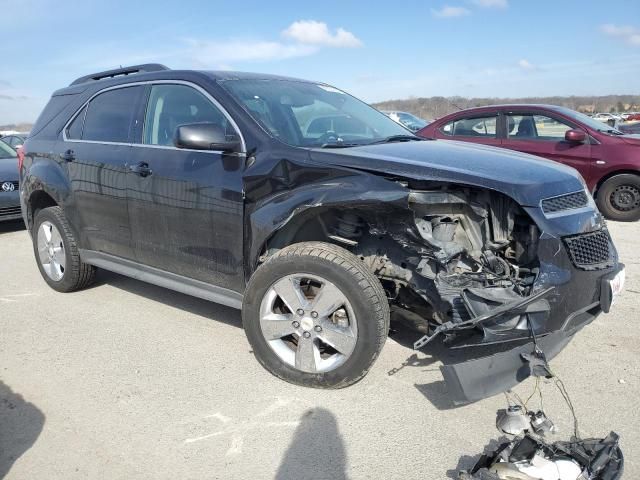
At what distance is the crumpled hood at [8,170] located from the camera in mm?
8141

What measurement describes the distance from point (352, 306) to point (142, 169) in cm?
188

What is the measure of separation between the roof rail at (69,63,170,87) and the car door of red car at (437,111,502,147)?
5418 millimetres

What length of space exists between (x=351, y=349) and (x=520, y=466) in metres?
1.05

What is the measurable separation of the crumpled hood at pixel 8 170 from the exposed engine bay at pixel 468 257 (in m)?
7.18

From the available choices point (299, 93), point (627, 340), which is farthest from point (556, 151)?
point (299, 93)

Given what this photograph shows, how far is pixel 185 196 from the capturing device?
3496mm

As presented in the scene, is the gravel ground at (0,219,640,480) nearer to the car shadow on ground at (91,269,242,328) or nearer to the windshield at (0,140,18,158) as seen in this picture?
the car shadow on ground at (91,269,242,328)

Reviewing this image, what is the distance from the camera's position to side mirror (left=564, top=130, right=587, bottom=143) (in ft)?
25.0

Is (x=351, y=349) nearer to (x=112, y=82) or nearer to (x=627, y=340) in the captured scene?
(x=627, y=340)

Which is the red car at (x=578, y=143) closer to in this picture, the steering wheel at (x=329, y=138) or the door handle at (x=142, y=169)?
the steering wheel at (x=329, y=138)

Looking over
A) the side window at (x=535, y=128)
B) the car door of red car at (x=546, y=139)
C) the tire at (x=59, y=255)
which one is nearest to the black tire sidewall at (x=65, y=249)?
the tire at (x=59, y=255)

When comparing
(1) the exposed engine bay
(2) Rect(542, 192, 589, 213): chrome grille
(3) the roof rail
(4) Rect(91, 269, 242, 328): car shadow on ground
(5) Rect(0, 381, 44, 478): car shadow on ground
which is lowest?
(5) Rect(0, 381, 44, 478): car shadow on ground

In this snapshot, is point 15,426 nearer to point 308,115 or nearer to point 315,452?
point 315,452

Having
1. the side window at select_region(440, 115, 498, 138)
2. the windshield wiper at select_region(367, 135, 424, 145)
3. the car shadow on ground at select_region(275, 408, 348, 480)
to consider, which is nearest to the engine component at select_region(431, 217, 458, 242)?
the windshield wiper at select_region(367, 135, 424, 145)
